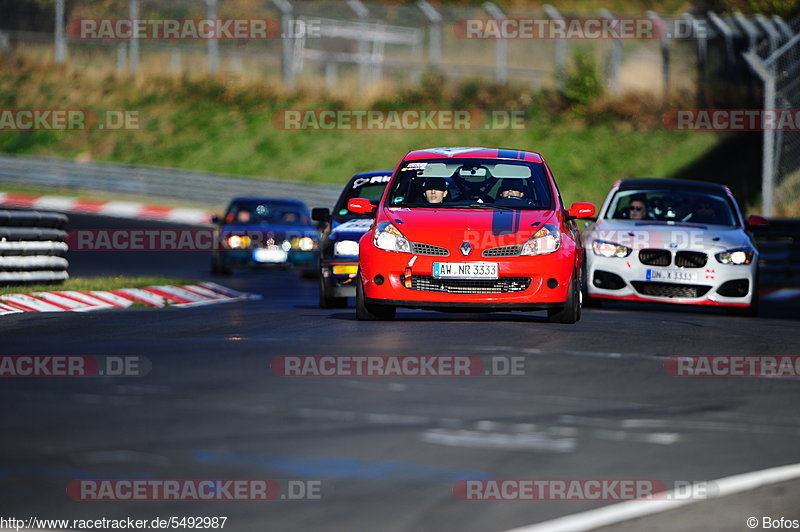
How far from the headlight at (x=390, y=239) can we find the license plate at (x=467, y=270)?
0.37 m

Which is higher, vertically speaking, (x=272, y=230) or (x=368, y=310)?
(x=368, y=310)

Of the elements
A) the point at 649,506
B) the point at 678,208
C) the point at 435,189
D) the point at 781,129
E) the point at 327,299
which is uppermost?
the point at 781,129

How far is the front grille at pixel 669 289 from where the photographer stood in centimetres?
1596

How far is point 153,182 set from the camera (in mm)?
40219

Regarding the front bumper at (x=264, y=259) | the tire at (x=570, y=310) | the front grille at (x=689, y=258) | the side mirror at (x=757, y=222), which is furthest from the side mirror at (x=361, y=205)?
the front bumper at (x=264, y=259)

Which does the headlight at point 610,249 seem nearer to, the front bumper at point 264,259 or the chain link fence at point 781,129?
the front bumper at point 264,259

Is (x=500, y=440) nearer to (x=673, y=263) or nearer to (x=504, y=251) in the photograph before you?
(x=504, y=251)

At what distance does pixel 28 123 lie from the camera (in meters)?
47.3

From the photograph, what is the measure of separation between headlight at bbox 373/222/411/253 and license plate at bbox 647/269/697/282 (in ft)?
14.0

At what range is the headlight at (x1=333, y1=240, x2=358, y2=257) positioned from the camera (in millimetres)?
15250

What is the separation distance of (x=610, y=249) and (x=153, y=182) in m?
25.8

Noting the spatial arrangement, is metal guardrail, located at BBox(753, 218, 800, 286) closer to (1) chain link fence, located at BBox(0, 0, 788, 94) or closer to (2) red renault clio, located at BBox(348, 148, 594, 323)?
(1) chain link fence, located at BBox(0, 0, 788, 94)

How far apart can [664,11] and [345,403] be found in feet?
213

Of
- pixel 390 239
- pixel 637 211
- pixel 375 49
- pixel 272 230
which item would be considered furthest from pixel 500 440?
pixel 375 49
